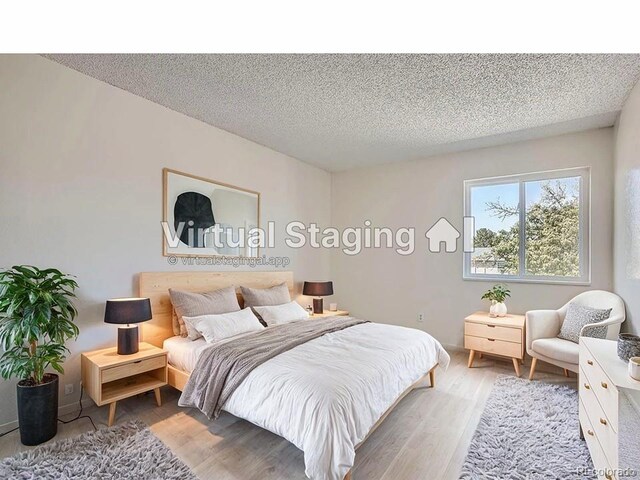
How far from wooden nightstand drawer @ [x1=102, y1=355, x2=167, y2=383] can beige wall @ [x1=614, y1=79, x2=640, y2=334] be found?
12.5 ft

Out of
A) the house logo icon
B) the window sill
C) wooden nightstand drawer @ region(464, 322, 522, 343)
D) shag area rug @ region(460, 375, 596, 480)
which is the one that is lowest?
shag area rug @ region(460, 375, 596, 480)

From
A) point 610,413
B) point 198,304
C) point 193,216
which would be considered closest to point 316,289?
point 198,304

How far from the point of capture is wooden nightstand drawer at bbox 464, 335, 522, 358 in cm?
329

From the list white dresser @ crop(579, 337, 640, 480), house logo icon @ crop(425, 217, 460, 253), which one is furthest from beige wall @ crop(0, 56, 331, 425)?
white dresser @ crop(579, 337, 640, 480)

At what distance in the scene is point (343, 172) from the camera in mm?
5234

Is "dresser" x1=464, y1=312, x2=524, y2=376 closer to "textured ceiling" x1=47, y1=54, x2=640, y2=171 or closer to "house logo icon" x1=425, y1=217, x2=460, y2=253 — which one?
"house logo icon" x1=425, y1=217, x2=460, y2=253

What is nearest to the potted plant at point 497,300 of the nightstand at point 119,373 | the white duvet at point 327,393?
the white duvet at point 327,393

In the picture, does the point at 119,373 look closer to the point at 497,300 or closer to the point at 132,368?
the point at 132,368

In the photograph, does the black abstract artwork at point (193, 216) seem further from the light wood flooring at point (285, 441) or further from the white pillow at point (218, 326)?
the light wood flooring at point (285, 441)

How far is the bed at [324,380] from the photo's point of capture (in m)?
1.61

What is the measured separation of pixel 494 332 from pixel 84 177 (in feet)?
14.0
